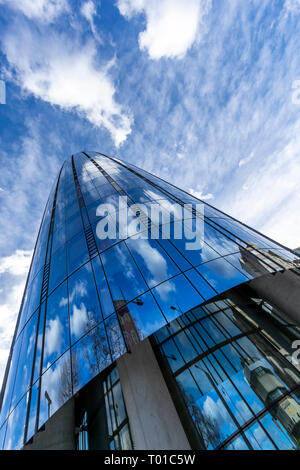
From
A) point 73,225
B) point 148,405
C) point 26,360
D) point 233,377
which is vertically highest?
point 73,225

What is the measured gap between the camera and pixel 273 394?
21.1 ft

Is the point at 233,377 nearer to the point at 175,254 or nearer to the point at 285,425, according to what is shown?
the point at 285,425

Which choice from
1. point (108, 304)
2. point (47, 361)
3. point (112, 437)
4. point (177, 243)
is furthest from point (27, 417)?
point (177, 243)

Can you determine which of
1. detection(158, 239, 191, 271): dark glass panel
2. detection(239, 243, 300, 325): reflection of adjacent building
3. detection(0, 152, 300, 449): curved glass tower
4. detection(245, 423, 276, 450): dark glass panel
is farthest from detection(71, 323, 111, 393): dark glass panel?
detection(239, 243, 300, 325): reflection of adjacent building

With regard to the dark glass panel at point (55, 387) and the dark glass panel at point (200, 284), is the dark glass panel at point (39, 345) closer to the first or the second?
the dark glass panel at point (55, 387)

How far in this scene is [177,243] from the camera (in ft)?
31.9

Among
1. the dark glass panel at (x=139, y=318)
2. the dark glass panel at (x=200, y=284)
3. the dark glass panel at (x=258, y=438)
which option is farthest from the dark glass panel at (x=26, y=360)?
the dark glass panel at (x=258, y=438)

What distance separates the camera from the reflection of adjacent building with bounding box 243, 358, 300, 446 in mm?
5734

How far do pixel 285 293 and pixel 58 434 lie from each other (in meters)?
14.2

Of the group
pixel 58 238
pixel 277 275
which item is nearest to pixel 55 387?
pixel 58 238

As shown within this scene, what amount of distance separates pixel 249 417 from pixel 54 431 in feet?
29.5
